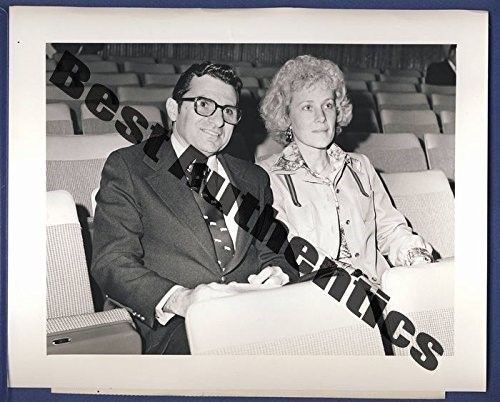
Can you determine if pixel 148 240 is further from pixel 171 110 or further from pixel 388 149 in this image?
pixel 388 149

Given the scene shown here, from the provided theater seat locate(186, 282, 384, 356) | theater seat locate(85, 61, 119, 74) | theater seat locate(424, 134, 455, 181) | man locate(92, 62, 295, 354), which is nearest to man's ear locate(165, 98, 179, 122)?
man locate(92, 62, 295, 354)

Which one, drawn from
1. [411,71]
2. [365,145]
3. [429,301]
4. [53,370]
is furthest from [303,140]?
[53,370]

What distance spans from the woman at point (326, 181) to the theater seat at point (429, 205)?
0.06 feet

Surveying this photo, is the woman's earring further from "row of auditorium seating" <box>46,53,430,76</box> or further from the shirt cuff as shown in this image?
the shirt cuff

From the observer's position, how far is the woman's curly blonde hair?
1.56 metres

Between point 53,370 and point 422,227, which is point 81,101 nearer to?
point 53,370

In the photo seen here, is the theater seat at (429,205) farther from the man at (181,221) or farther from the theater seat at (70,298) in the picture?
the theater seat at (70,298)

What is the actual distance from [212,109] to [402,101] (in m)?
0.35

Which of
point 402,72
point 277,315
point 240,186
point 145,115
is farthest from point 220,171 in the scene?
point 402,72

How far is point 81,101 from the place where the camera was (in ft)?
5.12

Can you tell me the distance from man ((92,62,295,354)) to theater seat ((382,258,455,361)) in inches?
6.9

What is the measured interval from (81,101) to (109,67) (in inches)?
2.9

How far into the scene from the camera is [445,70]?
1.60 metres

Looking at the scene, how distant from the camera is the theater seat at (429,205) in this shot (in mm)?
1587
